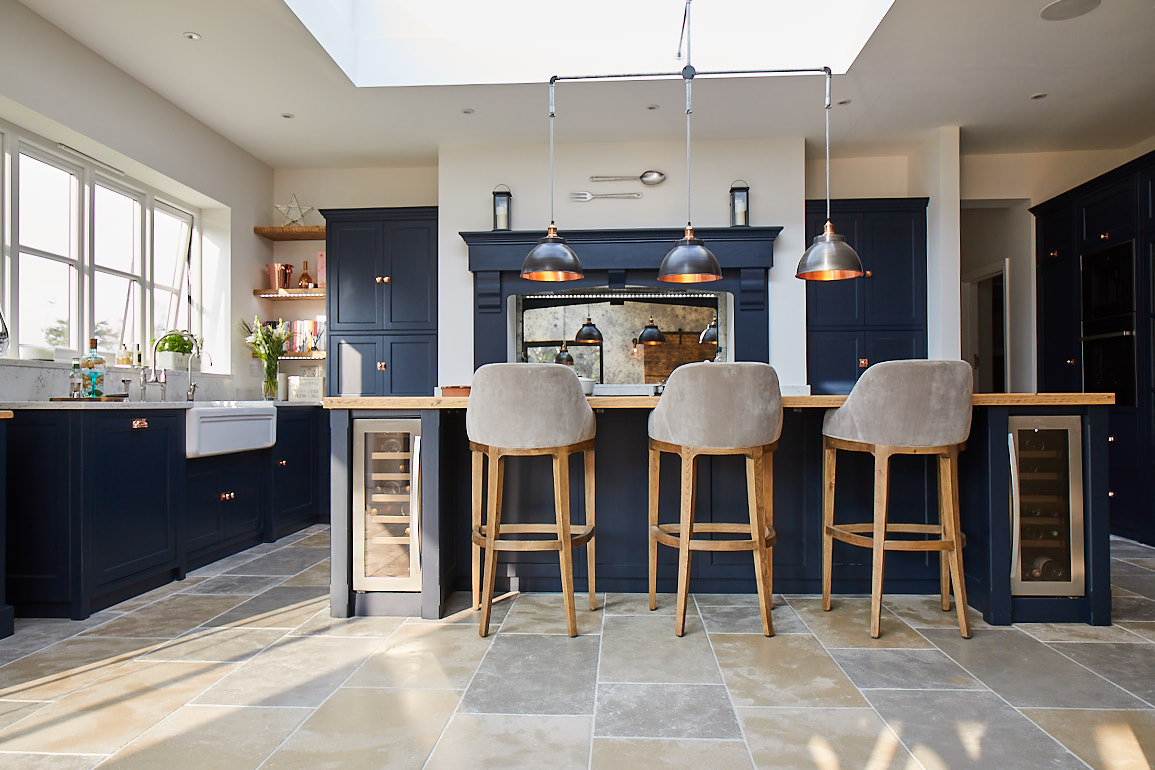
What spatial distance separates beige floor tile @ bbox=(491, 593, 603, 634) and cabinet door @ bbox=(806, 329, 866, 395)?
296 cm

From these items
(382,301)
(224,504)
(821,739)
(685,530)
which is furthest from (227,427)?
(821,739)

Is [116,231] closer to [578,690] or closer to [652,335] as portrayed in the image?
[652,335]

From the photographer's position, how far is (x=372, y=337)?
5340 mm

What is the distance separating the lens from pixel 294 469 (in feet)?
15.3

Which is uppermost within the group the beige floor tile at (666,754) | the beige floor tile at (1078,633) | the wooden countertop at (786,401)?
the wooden countertop at (786,401)

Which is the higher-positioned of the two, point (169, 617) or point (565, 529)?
point (565, 529)

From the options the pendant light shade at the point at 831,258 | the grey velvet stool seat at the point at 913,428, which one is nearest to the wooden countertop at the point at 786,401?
the grey velvet stool seat at the point at 913,428

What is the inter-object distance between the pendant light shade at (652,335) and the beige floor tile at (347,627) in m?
3.34

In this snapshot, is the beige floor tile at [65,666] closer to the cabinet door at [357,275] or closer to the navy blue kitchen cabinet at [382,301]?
the navy blue kitchen cabinet at [382,301]

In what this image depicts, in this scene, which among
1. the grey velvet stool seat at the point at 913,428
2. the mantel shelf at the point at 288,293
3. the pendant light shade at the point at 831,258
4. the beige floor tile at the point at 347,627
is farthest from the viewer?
the mantel shelf at the point at 288,293

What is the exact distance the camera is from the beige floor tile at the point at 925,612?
2.58 m

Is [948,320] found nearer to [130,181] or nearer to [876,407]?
[876,407]

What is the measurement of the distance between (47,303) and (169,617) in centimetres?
212

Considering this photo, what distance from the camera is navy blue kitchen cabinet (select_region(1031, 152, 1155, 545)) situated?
4.32 m
